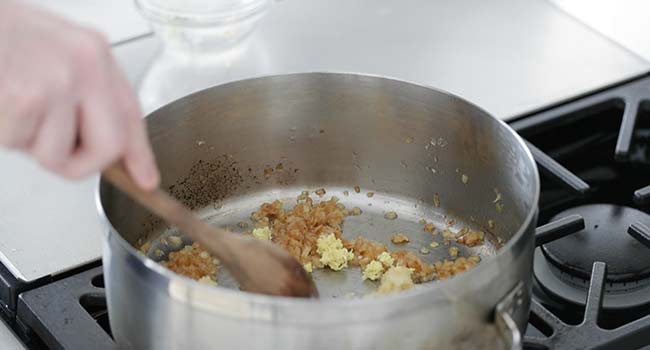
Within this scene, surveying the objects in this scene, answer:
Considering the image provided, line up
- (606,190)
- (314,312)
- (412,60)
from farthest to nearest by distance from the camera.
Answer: (412,60)
(606,190)
(314,312)

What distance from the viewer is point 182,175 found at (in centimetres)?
99

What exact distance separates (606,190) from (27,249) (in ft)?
1.79

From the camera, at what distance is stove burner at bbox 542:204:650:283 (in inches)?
38.2

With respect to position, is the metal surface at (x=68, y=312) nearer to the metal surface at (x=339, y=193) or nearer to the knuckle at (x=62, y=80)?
the metal surface at (x=339, y=193)

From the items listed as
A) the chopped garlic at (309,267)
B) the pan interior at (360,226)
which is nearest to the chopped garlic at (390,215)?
the pan interior at (360,226)

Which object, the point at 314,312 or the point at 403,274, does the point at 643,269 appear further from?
the point at 314,312

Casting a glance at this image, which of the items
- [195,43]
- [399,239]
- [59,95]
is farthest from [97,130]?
[195,43]

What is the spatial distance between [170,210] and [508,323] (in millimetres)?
220

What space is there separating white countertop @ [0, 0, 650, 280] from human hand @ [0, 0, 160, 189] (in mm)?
421

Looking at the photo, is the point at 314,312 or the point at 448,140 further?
the point at 448,140

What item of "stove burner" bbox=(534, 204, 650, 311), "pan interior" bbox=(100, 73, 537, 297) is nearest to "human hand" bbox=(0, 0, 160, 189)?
"pan interior" bbox=(100, 73, 537, 297)

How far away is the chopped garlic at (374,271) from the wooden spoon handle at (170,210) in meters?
0.21

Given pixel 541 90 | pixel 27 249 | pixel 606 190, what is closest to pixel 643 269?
pixel 606 190

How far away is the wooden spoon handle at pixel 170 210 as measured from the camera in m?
0.70
